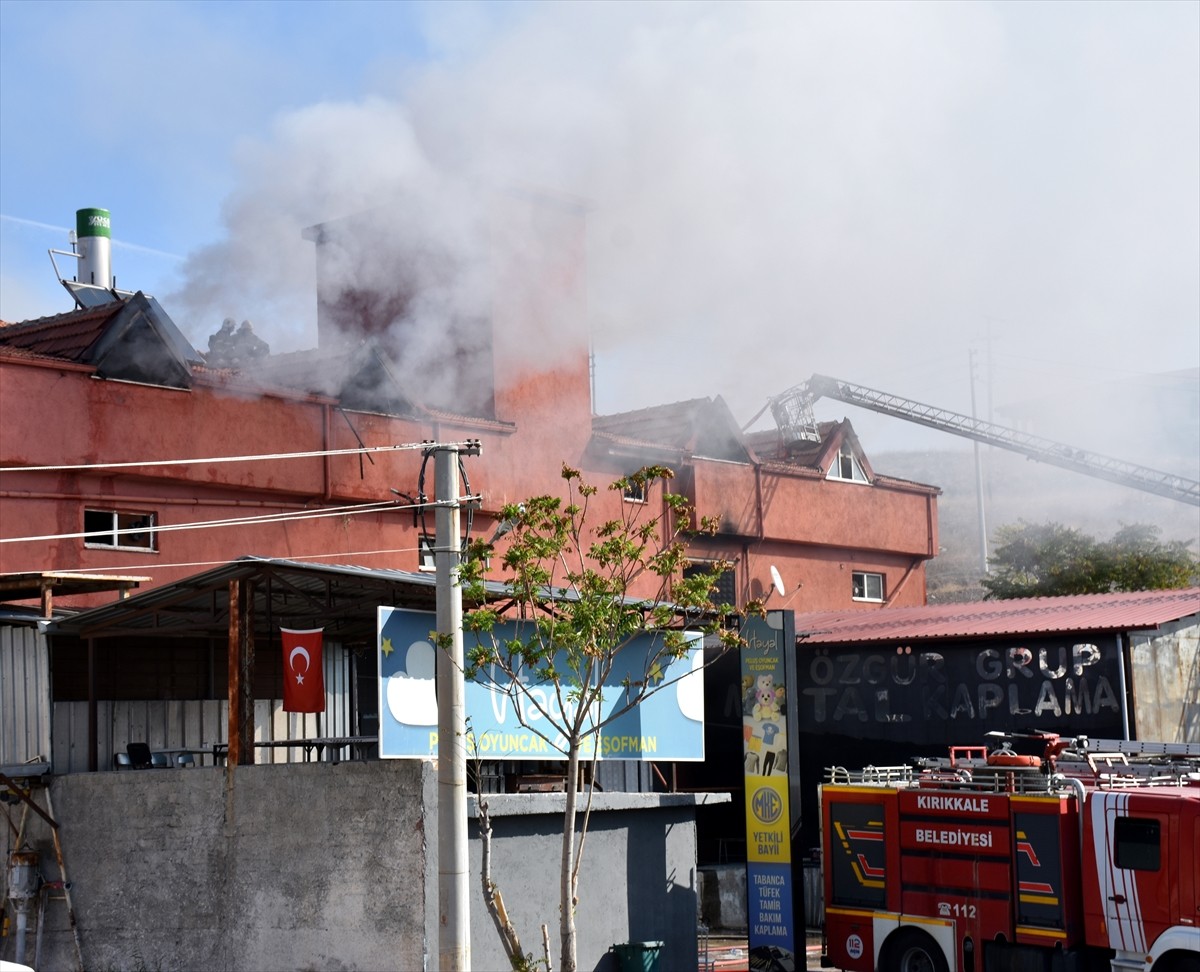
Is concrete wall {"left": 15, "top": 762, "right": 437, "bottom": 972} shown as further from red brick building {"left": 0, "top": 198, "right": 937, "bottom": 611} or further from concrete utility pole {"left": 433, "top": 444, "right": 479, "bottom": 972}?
red brick building {"left": 0, "top": 198, "right": 937, "bottom": 611}

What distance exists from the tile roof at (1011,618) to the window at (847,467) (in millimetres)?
8636

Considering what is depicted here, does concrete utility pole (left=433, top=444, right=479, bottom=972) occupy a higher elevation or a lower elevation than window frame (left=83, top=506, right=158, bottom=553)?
lower

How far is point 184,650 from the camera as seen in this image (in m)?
20.9

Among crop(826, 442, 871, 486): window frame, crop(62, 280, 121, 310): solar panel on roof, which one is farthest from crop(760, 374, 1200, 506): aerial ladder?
crop(62, 280, 121, 310): solar panel on roof

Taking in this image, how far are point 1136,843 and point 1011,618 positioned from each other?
33.9 ft

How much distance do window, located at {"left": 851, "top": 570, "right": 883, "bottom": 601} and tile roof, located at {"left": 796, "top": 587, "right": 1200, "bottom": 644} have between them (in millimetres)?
8095

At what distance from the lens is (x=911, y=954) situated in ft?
60.3

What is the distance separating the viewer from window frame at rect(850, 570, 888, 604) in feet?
126

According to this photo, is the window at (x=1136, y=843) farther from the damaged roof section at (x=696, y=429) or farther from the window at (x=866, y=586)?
the window at (x=866, y=586)

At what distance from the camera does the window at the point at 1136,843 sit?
16.1 meters

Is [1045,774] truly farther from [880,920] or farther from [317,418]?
[317,418]

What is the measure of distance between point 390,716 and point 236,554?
32.1 feet

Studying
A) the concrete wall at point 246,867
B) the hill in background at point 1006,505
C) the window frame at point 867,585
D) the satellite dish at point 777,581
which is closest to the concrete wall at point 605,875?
the concrete wall at point 246,867

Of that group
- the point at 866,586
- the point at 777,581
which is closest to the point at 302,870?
the point at 777,581
